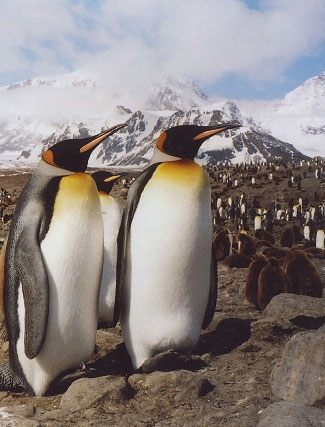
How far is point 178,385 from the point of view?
331 centimetres

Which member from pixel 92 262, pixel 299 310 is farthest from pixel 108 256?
pixel 299 310

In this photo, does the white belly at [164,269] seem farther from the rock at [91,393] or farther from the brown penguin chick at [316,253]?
the brown penguin chick at [316,253]

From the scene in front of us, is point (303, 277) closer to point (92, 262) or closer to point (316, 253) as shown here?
point (92, 262)

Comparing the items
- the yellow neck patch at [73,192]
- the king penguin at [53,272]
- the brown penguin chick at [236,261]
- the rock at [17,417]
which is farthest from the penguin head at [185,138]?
the brown penguin chick at [236,261]

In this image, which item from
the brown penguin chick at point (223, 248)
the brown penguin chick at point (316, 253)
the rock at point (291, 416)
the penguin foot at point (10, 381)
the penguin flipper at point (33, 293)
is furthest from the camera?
the brown penguin chick at point (223, 248)

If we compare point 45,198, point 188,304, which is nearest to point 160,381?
point 188,304

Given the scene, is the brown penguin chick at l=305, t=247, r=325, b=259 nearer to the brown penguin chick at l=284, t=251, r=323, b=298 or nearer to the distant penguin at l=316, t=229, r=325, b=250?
the brown penguin chick at l=284, t=251, r=323, b=298

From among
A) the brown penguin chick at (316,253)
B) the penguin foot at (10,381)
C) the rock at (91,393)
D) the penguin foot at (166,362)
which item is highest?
the brown penguin chick at (316,253)

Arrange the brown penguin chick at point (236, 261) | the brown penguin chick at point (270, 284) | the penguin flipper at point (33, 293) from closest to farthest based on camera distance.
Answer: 1. the penguin flipper at point (33, 293)
2. the brown penguin chick at point (270, 284)
3. the brown penguin chick at point (236, 261)

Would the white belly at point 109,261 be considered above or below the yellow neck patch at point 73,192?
below

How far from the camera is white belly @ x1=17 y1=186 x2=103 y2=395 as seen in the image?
374 centimetres

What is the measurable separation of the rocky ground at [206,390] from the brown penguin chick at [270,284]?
1.46 m

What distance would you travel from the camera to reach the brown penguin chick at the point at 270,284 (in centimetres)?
595

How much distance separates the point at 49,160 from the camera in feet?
13.0
